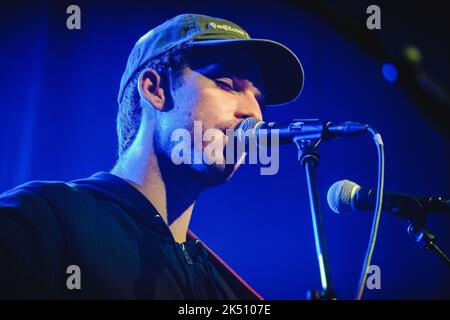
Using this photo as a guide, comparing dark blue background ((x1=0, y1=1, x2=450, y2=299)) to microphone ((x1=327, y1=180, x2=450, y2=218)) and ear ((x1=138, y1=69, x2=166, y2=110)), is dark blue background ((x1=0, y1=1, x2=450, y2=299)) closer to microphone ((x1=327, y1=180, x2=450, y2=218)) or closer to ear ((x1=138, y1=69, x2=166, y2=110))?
ear ((x1=138, y1=69, x2=166, y2=110))

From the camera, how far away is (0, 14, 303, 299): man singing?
5.40 ft

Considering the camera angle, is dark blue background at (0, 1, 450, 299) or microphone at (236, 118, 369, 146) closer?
microphone at (236, 118, 369, 146)

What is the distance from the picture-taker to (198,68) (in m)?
2.16

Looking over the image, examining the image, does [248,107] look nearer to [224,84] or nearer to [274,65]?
[224,84]

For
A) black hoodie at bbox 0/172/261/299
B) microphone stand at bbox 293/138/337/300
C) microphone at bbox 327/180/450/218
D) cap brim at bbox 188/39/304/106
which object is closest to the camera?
microphone stand at bbox 293/138/337/300

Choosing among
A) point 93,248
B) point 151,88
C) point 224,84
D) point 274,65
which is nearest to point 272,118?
point 274,65

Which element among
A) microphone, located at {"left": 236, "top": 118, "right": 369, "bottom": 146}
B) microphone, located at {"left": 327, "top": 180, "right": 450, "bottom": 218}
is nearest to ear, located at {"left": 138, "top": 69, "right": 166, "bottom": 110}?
microphone, located at {"left": 236, "top": 118, "right": 369, "bottom": 146}

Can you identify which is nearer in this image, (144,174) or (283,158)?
(144,174)

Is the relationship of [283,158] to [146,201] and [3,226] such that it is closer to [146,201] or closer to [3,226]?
[146,201]

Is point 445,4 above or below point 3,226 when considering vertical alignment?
above

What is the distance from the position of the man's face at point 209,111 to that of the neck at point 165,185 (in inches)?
2.5

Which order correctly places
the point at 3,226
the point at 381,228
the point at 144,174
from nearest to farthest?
1. the point at 3,226
2. the point at 144,174
3. the point at 381,228
